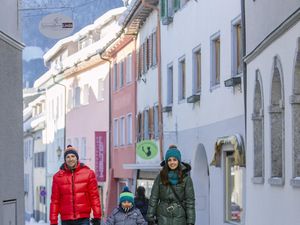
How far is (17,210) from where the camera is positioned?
16469 mm

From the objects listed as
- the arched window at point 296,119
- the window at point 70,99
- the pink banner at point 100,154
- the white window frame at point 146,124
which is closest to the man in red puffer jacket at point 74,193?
the arched window at point 296,119

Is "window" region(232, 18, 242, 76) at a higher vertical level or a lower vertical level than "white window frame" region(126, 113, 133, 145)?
higher

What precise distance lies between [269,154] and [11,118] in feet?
13.5

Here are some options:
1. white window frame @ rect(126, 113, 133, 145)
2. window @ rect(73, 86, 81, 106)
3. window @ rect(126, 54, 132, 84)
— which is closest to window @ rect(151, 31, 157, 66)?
window @ rect(126, 54, 132, 84)

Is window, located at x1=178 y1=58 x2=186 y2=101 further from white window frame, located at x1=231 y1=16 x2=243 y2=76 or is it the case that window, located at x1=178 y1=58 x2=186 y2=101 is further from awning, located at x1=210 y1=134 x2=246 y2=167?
white window frame, located at x1=231 y1=16 x2=243 y2=76

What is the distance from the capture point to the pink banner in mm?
48938

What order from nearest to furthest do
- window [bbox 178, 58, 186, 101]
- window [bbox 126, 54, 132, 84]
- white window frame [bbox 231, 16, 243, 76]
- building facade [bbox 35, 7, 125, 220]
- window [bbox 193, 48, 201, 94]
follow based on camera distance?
white window frame [bbox 231, 16, 243, 76], window [bbox 193, 48, 201, 94], window [bbox 178, 58, 186, 101], window [bbox 126, 54, 132, 84], building facade [bbox 35, 7, 125, 220]

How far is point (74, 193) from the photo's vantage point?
1377 centimetres

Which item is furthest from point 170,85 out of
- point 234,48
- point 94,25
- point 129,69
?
point 94,25

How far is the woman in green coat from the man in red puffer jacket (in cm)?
112

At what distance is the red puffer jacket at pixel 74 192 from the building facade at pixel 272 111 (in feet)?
8.83

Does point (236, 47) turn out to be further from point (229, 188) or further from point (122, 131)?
point (122, 131)

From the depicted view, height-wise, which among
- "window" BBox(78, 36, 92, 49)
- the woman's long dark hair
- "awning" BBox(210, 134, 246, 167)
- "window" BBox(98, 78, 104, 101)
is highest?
"window" BBox(78, 36, 92, 49)

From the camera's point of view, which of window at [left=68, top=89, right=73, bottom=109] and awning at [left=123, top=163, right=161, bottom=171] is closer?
awning at [left=123, top=163, right=161, bottom=171]
